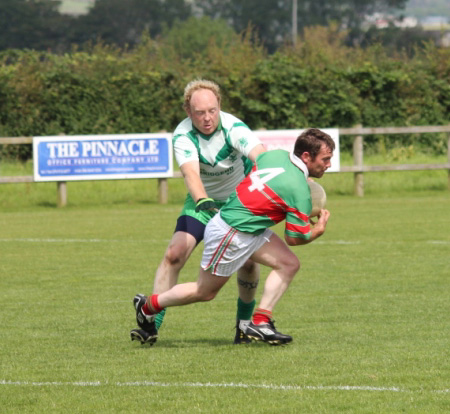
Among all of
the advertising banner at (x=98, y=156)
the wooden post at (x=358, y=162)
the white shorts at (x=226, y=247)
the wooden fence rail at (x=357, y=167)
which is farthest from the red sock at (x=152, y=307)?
the wooden post at (x=358, y=162)

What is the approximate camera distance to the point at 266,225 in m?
7.39

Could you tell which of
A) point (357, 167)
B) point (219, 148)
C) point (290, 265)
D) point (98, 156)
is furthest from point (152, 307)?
point (357, 167)

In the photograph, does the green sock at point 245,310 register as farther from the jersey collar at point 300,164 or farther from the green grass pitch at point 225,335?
the jersey collar at point 300,164

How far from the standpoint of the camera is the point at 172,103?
89.5ft

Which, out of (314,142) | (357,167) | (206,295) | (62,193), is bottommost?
(62,193)

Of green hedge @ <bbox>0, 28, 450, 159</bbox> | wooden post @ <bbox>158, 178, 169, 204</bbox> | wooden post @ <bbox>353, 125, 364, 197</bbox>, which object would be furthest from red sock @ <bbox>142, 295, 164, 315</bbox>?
green hedge @ <bbox>0, 28, 450, 159</bbox>

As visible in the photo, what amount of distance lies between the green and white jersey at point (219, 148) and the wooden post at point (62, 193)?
1519cm

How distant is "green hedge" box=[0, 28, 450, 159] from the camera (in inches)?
1043

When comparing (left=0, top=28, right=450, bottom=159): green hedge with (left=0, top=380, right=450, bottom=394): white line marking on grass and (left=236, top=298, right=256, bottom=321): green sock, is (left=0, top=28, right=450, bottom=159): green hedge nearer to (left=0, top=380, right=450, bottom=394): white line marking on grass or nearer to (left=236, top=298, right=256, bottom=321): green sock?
(left=236, top=298, right=256, bottom=321): green sock

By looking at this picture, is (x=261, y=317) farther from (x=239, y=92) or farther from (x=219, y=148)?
(x=239, y=92)

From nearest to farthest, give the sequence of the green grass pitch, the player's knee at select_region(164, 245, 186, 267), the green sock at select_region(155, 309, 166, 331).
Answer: the green grass pitch, the player's knee at select_region(164, 245, 186, 267), the green sock at select_region(155, 309, 166, 331)

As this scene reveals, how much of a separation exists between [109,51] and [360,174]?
9.94 meters

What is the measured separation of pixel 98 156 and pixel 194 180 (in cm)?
1516

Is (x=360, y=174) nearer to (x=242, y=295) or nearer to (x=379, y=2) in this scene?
(x=242, y=295)
